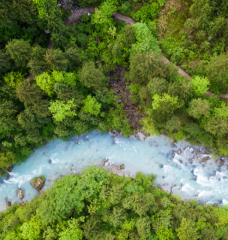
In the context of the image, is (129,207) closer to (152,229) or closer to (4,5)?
(152,229)

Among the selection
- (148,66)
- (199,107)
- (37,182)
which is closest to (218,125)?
(199,107)

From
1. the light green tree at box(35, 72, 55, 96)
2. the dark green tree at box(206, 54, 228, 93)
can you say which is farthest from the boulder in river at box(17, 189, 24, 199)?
the dark green tree at box(206, 54, 228, 93)

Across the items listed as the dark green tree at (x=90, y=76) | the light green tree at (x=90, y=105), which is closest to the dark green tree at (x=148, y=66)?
→ the dark green tree at (x=90, y=76)

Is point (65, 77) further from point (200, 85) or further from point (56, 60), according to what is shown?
point (200, 85)

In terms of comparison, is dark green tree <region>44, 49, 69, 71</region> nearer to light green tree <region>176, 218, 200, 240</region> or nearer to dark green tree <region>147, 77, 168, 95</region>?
dark green tree <region>147, 77, 168, 95</region>

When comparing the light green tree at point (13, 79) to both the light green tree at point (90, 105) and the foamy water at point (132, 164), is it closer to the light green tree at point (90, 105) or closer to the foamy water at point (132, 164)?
the light green tree at point (90, 105)
